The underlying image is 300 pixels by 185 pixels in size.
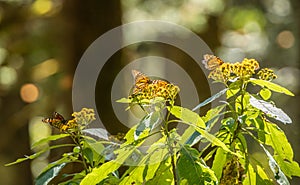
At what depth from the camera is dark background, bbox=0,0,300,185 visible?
172 cm

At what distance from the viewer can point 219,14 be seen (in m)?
2.90

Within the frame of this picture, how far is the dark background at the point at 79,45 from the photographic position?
1719 millimetres

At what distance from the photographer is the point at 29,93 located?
105 inches

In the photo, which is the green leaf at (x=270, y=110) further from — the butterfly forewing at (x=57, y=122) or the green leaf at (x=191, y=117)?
the butterfly forewing at (x=57, y=122)

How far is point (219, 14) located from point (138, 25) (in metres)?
0.44

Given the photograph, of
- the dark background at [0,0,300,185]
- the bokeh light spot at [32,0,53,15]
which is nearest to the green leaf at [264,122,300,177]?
the dark background at [0,0,300,185]

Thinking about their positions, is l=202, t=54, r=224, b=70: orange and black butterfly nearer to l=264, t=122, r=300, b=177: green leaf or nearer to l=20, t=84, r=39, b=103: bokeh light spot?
l=264, t=122, r=300, b=177: green leaf

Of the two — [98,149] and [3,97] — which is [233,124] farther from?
[3,97]

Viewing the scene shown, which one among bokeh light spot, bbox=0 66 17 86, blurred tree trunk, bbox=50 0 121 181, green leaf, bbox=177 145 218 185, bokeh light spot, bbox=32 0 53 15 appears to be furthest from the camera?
bokeh light spot, bbox=0 66 17 86

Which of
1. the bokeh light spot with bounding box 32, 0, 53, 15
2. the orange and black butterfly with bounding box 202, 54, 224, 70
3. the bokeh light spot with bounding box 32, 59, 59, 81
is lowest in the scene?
the orange and black butterfly with bounding box 202, 54, 224, 70

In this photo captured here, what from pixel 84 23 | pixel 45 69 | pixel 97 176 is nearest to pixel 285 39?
pixel 45 69

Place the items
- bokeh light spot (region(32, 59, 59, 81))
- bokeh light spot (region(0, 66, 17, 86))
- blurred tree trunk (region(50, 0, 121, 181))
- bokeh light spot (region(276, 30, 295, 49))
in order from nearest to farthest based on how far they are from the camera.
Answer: blurred tree trunk (region(50, 0, 121, 181))
bokeh light spot (region(32, 59, 59, 81))
bokeh light spot (region(0, 66, 17, 86))
bokeh light spot (region(276, 30, 295, 49))

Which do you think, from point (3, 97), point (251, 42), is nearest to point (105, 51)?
point (3, 97)

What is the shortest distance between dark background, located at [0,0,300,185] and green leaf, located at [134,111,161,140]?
3.31 feet
